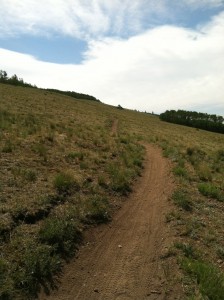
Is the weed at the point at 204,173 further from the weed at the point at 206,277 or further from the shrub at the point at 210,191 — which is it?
the weed at the point at 206,277

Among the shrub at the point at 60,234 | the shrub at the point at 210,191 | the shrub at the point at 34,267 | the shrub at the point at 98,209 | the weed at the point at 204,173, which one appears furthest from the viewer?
the weed at the point at 204,173

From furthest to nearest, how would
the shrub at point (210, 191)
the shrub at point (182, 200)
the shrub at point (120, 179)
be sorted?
1. the shrub at point (210, 191)
2. the shrub at point (120, 179)
3. the shrub at point (182, 200)

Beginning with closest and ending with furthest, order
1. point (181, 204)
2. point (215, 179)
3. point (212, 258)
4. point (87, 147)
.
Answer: point (212, 258) → point (181, 204) → point (215, 179) → point (87, 147)

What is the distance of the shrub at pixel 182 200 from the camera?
12.0m

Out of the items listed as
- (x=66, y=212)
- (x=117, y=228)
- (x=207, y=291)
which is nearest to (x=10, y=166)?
(x=66, y=212)

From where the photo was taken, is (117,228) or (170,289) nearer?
(170,289)

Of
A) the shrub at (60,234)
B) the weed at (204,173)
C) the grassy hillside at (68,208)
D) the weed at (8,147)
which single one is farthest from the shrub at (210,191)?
the weed at (8,147)

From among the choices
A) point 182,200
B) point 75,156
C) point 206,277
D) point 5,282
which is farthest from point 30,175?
point 206,277

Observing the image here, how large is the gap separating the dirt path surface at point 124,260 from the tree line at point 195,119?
9817 centimetres

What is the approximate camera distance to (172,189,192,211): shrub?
39.2 ft

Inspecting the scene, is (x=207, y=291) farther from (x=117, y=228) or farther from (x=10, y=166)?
(x=10, y=166)

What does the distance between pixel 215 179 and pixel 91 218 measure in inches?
344

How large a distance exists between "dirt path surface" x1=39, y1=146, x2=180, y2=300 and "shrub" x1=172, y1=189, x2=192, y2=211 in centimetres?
39

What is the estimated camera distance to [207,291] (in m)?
7.03
